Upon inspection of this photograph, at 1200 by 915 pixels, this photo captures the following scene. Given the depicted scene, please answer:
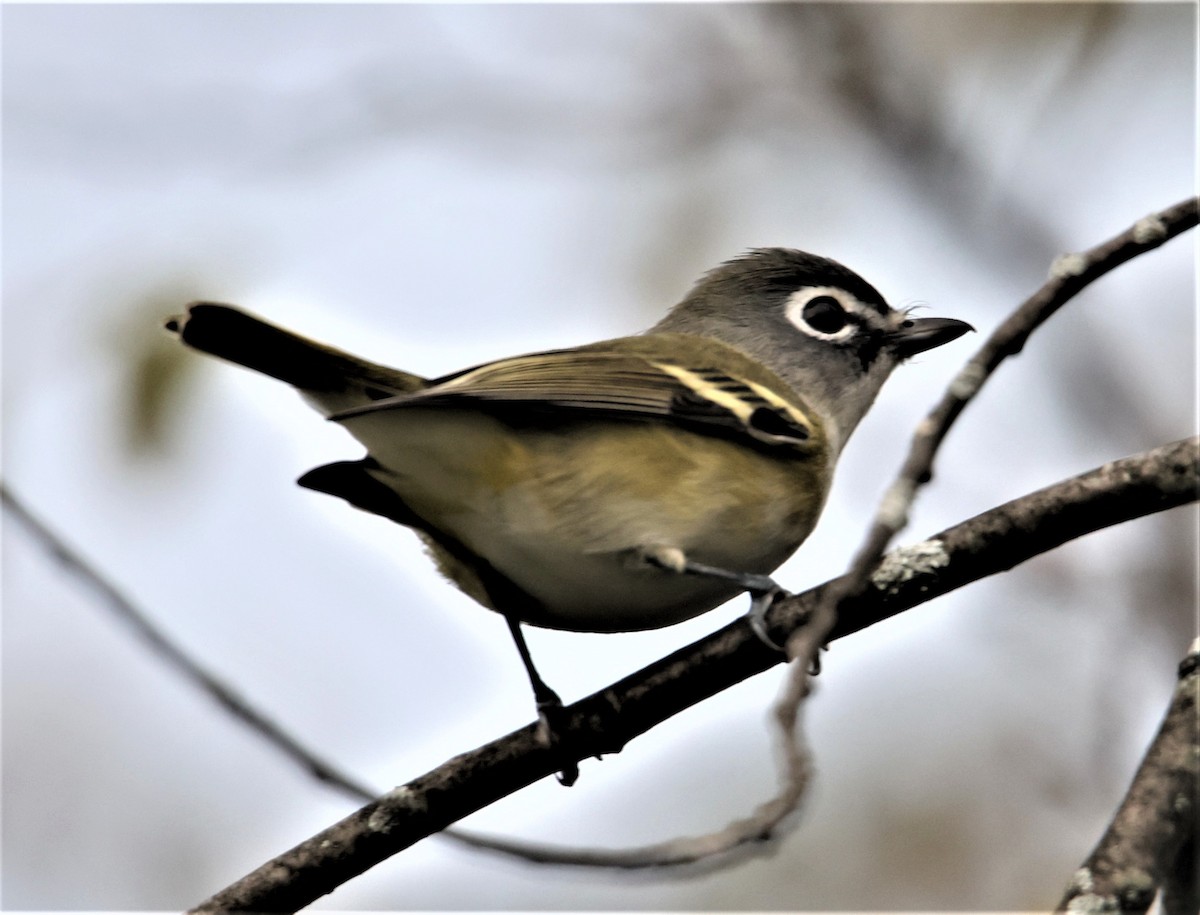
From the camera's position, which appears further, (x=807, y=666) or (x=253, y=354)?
(x=253, y=354)

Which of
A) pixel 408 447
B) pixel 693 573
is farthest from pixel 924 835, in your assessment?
pixel 408 447

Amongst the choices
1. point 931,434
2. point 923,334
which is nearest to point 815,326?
point 923,334

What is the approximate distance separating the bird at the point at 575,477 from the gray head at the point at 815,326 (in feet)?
2.62

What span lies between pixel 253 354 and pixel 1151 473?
2322mm

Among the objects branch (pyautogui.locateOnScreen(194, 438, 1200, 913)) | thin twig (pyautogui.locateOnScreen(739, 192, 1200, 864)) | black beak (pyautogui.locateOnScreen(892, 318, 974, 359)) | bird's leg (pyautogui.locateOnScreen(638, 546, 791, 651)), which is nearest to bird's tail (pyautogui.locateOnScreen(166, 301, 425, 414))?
bird's leg (pyautogui.locateOnScreen(638, 546, 791, 651))

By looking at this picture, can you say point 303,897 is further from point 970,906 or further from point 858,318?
point 970,906

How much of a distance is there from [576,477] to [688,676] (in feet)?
2.77

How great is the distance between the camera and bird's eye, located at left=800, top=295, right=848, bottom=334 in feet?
16.8

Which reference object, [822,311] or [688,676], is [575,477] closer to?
[688,676]

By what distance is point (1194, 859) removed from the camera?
2.26 metres

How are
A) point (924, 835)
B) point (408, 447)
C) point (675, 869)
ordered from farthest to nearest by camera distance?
point (924, 835) < point (408, 447) < point (675, 869)

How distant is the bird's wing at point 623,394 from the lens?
3637mm

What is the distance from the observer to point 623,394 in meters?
3.89

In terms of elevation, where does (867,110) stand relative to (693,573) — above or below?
above
